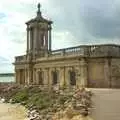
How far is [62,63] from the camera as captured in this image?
109 ft

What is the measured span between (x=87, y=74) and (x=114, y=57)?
2576 millimetres

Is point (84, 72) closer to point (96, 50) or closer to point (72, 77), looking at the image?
point (96, 50)

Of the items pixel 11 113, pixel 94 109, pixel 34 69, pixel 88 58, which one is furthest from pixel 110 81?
pixel 34 69

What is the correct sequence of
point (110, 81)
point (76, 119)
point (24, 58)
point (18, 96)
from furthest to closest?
1. point (24, 58)
2. point (18, 96)
3. point (110, 81)
4. point (76, 119)

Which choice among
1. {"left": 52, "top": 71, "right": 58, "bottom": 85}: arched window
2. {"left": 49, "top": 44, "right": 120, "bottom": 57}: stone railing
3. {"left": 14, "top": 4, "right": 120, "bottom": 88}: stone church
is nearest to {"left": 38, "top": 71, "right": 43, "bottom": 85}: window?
{"left": 14, "top": 4, "right": 120, "bottom": 88}: stone church

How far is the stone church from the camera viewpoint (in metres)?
28.8

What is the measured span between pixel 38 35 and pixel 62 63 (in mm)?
8515

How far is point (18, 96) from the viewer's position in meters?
35.5

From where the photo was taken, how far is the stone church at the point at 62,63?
2883 centimetres

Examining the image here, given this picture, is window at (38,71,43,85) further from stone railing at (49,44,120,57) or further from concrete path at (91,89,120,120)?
concrete path at (91,89,120,120)

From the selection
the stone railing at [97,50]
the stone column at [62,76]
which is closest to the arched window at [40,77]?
the stone column at [62,76]

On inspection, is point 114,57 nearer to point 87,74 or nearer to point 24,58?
point 87,74

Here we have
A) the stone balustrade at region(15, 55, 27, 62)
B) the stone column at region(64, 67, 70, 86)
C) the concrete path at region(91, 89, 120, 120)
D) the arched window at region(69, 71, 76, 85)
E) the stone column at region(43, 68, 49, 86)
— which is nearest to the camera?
the concrete path at region(91, 89, 120, 120)

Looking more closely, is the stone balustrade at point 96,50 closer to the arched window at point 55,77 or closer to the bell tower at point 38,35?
the arched window at point 55,77
